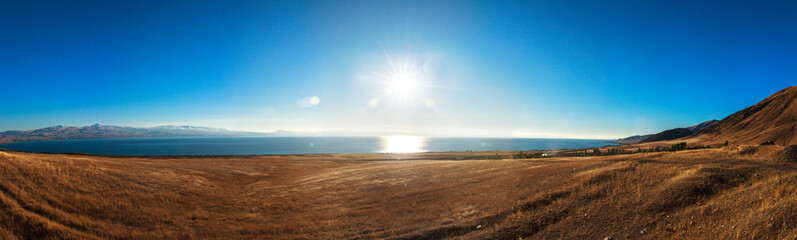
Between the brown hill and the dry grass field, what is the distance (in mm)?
67992

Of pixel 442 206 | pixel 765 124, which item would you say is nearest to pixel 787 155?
pixel 442 206

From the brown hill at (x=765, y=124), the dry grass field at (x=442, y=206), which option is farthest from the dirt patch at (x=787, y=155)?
the brown hill at (x=765, y=124)

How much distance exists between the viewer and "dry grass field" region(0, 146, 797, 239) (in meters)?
8.71

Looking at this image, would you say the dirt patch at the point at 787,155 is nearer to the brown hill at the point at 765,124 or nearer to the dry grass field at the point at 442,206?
the dry grass field at the point at 442,206

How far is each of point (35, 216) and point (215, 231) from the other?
522 centimetres

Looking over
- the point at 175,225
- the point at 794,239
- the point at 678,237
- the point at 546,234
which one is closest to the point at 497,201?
the point at 546,234

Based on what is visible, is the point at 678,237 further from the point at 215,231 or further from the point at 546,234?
the point at 215,231

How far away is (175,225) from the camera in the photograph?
11.6m

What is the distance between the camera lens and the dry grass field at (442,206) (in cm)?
871

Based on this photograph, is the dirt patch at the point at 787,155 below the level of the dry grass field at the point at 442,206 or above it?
above

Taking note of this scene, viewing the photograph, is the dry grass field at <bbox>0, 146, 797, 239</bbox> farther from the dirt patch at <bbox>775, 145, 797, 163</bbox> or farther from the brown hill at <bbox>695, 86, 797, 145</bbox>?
the brown hill at <bbox>695, 86, 797, 145</bbox>

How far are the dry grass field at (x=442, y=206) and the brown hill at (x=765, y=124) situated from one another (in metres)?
68.0

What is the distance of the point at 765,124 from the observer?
226ft

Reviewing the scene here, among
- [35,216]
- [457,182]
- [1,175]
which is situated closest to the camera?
[35,216]
